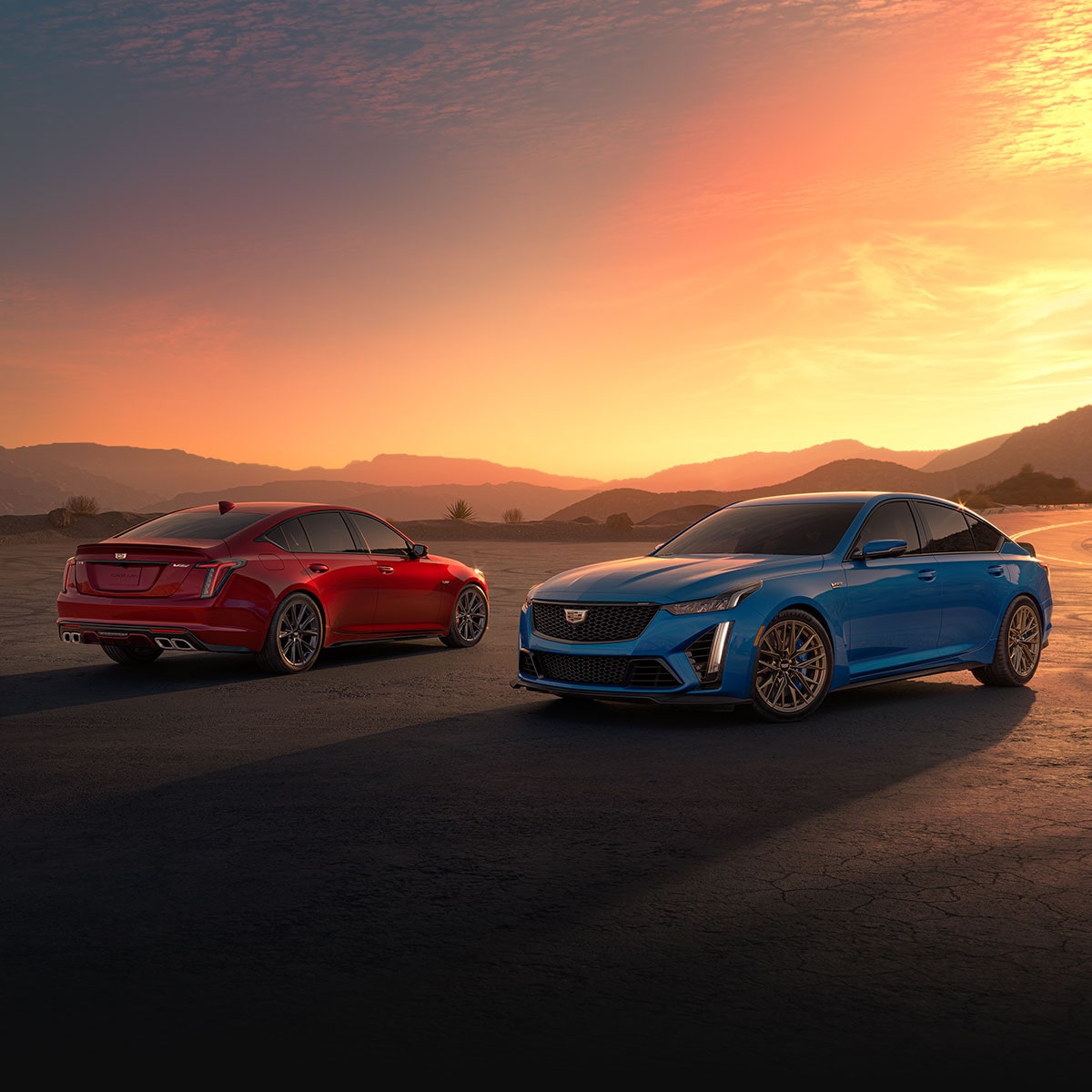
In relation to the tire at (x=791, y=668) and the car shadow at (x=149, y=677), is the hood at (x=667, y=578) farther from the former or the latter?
the car shadow at (x=149, y=677)

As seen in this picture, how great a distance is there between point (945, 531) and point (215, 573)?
639cm

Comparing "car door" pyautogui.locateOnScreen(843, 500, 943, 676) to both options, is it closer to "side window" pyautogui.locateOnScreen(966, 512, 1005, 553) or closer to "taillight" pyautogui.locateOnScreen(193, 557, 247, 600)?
"side window" pyautogui.locateOnScreen(966, 512, 1005, 553)

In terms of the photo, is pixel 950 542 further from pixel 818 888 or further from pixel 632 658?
pixel 818 888

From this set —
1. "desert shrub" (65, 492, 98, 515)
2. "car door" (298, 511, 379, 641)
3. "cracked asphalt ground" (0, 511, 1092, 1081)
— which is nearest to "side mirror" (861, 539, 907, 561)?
"cracked asphalt ground" (0, 511, 1092, 1081)

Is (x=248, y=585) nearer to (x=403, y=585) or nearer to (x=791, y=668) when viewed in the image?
(x=403, y=585)

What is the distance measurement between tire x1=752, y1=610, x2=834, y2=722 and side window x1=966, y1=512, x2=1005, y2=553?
2543 mm

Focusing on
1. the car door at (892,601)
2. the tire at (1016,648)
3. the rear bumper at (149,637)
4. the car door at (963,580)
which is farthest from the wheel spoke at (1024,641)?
the rear bumper at (149,637)

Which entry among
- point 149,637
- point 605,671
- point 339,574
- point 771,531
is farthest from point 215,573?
point 771,531

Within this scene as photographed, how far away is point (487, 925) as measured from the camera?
4809 millimetres

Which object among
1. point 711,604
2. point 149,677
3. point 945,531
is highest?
point 945,531

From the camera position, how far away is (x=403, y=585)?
45.7 ft

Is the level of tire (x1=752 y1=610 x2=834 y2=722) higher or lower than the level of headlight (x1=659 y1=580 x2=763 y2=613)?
lower

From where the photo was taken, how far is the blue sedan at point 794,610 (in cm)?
934

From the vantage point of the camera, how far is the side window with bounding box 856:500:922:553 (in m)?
10.7
